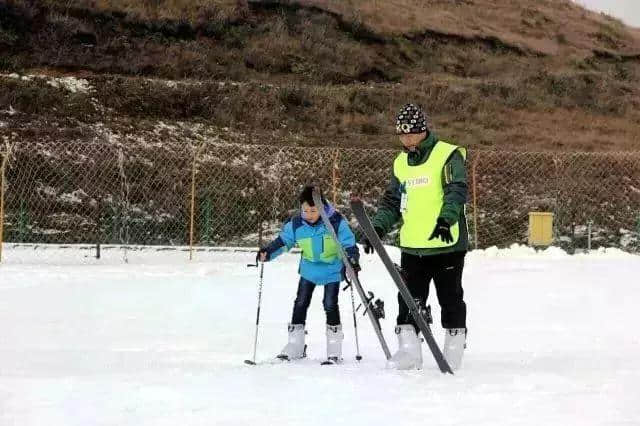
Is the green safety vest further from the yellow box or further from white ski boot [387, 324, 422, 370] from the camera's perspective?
the yellow box

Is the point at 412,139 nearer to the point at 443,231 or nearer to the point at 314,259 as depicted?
the point at 443,231

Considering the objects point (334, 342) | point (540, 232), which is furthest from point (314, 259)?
point (540, 232)

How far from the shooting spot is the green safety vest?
5.07m

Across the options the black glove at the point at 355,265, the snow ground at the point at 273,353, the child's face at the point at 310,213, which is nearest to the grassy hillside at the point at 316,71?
the snow ground at the point at 273,353

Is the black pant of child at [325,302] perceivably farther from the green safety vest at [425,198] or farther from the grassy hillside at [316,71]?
the grassy hillside at [316,71]

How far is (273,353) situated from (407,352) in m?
1.45

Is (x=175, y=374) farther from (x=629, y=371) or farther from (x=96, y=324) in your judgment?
(x=96, y=324)

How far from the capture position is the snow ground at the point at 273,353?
378 cm

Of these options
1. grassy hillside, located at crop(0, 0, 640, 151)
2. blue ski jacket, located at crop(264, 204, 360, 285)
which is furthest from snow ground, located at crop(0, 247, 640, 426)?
grassy hillside, located at crop(0, 0, 640, 151)

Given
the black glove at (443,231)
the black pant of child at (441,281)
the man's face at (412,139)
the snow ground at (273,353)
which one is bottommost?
the snow ground at (273,353)

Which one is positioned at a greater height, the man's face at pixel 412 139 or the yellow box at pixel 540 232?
the man's face at pixel 412 139

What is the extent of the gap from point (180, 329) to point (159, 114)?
2021 centimetres

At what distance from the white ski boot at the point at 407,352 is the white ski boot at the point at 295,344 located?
0.87 meters

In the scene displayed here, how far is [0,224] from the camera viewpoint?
43.7ft
